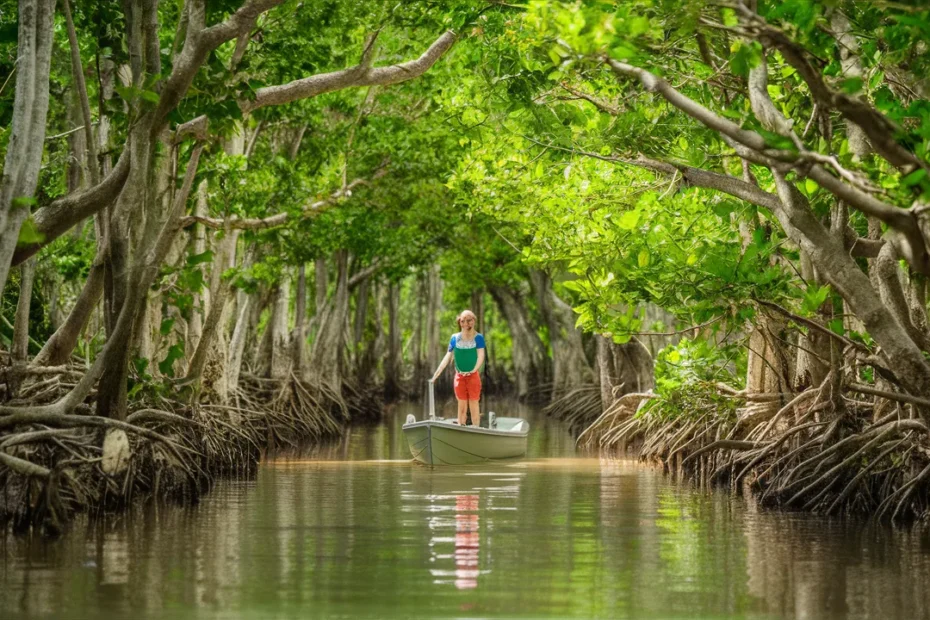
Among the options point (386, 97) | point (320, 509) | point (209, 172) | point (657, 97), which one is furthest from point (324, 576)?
point (386, 97)

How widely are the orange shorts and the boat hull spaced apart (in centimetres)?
59

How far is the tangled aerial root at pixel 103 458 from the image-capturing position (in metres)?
9.11

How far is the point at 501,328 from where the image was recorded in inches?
2266

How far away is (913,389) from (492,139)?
26.8ft

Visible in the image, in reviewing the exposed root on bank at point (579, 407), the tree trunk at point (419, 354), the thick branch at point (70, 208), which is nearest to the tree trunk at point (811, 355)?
the thick branch at point (70, 208)

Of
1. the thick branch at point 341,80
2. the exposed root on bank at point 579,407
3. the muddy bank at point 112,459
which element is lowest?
the muddy bank at point 112,459

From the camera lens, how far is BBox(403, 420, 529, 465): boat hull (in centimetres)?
1547

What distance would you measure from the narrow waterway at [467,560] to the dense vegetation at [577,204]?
871mm

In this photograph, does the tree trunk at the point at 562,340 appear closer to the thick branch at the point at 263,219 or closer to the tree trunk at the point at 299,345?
the tree trunk at the point at 299,345

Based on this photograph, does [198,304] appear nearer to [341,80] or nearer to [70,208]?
[341,80]

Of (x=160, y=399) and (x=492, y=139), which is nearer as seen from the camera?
(x=160, y=399)

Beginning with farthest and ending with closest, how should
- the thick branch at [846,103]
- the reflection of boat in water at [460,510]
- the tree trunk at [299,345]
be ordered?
the tree trunk at [299,345] → the reflection of boat in water at [460,510] → the thick branch at [846,103]

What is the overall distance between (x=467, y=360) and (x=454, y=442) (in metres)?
1.03

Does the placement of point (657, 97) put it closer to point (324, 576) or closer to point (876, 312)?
point (876, 312)
